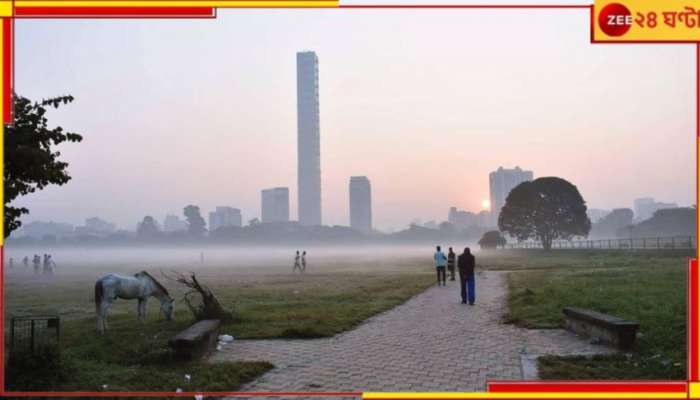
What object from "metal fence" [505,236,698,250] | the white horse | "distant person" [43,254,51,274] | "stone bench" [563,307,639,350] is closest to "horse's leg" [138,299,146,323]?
the white horse

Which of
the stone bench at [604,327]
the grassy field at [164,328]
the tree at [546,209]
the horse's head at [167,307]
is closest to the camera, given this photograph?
the grassy field at [164,328]

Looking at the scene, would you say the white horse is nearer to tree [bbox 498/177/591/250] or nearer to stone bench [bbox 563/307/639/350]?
stone bench [bbox 563/307/639/350]

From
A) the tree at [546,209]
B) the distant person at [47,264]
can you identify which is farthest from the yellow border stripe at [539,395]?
the tree at [546,209]

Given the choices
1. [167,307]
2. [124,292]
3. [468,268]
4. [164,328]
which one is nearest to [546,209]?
[468,268]

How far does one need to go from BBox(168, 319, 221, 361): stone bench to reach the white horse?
138 inches

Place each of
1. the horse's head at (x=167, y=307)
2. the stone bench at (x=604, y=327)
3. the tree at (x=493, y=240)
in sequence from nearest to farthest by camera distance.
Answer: the stone bench at (x=604, y=327)
the horse's head at (x=167, y=307)
the tree at (x=493, y=240)

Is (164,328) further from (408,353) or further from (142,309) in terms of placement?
(408,353)

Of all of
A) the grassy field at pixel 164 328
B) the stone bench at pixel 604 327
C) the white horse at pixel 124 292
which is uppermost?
the white horse at pixel 124 292

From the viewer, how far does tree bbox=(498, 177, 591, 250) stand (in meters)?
49.2

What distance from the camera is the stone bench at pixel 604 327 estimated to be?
9758mm

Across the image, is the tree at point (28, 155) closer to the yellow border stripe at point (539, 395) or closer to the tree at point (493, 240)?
the yellow border stripe at point (539, 395)

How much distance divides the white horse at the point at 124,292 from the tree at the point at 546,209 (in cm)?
4072

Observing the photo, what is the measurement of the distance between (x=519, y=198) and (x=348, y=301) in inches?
1358

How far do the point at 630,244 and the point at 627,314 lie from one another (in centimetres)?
3721
